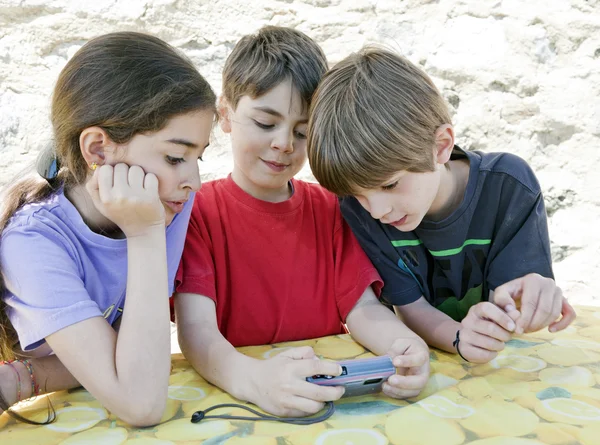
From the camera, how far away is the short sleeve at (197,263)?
126 centimetres

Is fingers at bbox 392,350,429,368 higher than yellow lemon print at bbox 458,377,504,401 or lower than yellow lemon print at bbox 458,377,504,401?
higher

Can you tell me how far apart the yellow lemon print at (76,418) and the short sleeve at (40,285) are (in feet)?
0.43

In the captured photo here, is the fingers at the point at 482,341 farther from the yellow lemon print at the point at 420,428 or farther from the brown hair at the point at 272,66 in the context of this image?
the brown hair at the point at 272,66

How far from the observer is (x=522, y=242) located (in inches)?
53.2

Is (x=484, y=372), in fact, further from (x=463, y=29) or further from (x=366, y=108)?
(x=463, y=29)

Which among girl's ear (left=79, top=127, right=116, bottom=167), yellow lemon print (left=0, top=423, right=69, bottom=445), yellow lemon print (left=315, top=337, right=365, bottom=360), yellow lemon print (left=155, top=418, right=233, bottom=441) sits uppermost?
girl's ear (left=79, top=127, right=116, bottom=167)

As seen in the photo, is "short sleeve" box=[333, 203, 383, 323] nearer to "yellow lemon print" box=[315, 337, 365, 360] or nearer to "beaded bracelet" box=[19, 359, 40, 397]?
"yellow lemon print" box=[315, 337, 365, 360]

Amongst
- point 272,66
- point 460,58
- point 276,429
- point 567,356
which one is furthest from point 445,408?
point 460,58

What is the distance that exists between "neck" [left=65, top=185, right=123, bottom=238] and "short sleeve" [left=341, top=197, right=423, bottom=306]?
597 mm

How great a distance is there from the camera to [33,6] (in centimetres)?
245

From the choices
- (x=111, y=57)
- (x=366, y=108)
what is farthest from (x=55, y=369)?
(x=366, y=108)

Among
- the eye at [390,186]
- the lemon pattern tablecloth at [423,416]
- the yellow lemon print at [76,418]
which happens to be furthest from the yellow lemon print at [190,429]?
the eye at [390,186]

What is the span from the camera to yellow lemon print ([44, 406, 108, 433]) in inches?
38.0

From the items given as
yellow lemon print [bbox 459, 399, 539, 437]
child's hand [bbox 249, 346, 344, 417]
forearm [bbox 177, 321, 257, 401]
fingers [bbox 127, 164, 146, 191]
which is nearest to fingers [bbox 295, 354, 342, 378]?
child's hand [bbox 249, 346, 344, 417]
